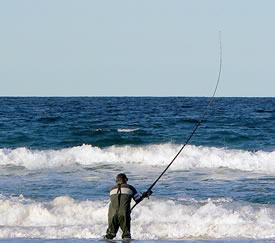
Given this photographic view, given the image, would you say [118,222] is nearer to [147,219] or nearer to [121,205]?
[121,205]

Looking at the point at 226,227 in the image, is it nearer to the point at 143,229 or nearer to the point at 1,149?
the point at 143,229

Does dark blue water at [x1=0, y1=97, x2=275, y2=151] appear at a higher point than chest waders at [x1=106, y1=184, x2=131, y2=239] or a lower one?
higher

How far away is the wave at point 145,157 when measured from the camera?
2517 centimetres

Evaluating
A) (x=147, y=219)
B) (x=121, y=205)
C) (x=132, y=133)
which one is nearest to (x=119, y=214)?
(x=121, y=205)

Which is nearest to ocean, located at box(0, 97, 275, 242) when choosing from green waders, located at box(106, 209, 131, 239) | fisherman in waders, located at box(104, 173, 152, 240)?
green waders, located at box(106, 209, 131, 239)

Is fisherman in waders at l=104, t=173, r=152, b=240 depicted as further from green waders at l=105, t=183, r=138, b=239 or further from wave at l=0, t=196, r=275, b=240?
wave at l=0, t=196, r=275, b=240

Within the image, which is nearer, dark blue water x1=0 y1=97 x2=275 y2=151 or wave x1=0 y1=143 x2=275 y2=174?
wave x1=0 y1=143 x2=275 y2=174

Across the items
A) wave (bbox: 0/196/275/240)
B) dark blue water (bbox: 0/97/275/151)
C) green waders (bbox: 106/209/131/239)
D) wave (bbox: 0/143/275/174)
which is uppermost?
dark blue water (bbox: 0/97/275/151)

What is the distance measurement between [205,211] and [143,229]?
1.70 metres

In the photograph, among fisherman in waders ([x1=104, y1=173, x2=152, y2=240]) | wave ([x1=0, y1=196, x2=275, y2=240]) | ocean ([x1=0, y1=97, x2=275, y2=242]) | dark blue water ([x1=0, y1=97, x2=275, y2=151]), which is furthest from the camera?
dark blue water ([x1=0, y1=97, x2=275, y2=151])

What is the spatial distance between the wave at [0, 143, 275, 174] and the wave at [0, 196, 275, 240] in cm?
743

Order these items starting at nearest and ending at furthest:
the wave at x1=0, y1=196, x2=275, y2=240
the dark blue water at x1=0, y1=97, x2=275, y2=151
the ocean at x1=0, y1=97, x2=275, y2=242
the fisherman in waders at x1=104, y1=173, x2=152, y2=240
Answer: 1. the fisherman in waders at x1=104, y1=173, x2=152, y2=240
2. the wave at x1=0, y1=196, x2=275, y2=240
3. the ocean at x1=0, y1=97, x2=275, y2=242
4. the dark blue water at x1=0, y1=97, x2=275, y2=151

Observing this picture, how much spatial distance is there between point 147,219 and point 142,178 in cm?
590

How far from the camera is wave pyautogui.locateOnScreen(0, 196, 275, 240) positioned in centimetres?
1456
